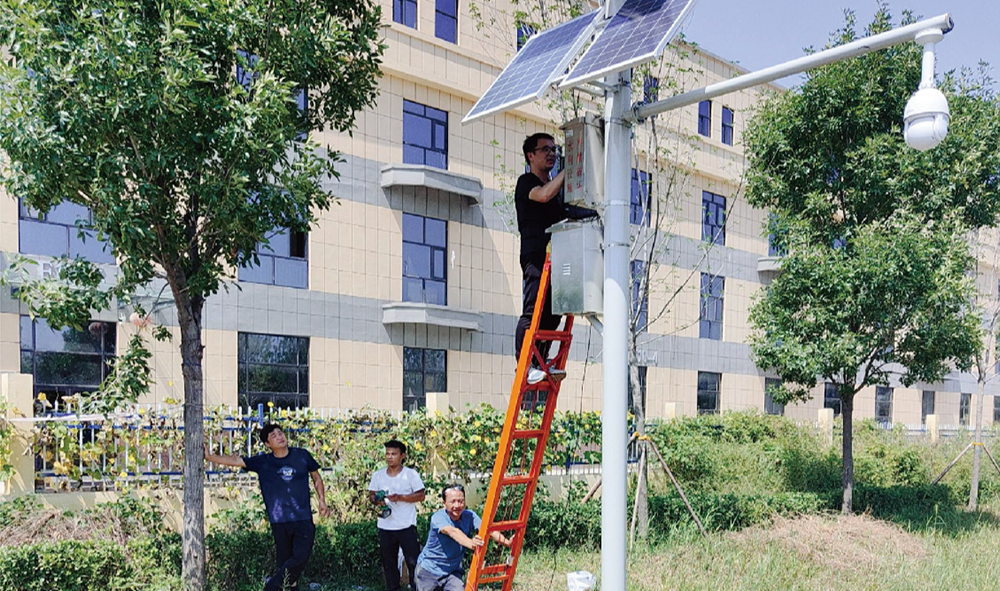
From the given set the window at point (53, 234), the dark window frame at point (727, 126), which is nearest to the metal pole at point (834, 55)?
the window at point (53, 234)

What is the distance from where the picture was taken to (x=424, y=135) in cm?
2083

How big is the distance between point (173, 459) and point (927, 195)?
40.4 ft

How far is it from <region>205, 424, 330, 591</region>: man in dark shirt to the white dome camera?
6.48m

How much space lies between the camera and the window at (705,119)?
28531 millimetres

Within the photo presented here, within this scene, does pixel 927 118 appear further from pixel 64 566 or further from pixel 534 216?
pixel 64 566

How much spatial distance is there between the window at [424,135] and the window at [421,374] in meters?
4.70

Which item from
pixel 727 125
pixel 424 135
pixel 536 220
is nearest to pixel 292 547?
pixel 536 220

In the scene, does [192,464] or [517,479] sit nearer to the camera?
[517,479]

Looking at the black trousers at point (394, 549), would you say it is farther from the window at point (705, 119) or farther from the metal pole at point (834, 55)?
the window at point (705, 119)

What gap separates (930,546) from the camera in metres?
12.4

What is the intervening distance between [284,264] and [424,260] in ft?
12.4

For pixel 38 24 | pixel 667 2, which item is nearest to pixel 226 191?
pixel 38 24

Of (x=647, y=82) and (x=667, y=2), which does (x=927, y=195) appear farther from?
(x=667, y=2)

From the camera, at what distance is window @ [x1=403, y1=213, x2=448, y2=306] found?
20.5 metres
